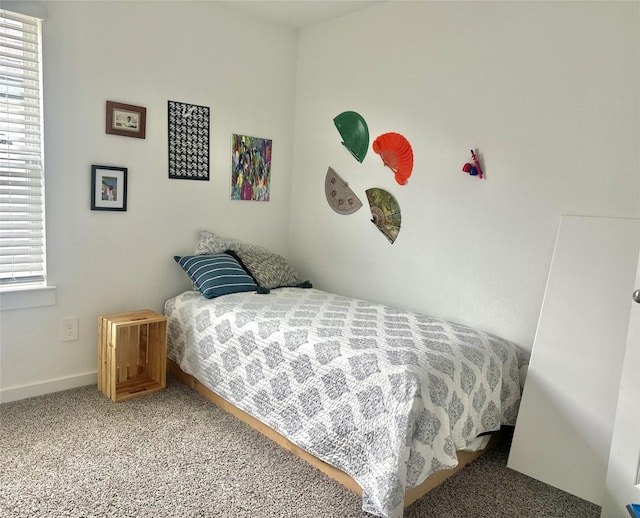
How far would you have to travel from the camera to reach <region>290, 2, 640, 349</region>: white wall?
7.18ft

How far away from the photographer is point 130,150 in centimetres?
290

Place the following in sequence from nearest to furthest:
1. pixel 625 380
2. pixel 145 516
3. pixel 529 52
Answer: pixel 145 516 → pixel 625 380 → pixel 529 52

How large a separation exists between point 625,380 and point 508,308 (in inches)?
25.7

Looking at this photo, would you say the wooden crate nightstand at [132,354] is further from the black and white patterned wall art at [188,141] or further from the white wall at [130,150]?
the black and white patterned wall art at [188,141]

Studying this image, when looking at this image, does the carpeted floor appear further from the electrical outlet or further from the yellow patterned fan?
the yellow patterned fan

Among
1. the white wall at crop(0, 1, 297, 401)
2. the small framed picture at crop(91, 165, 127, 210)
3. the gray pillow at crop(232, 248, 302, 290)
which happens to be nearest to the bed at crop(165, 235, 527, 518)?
Result: the gray pillow at crop(232, 248, 302, 290)

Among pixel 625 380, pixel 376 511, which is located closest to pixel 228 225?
pixel 376 511

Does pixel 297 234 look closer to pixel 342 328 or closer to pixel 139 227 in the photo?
pixel 139 227

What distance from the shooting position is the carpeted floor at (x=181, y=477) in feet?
6.10

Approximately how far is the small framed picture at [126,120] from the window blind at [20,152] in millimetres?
361

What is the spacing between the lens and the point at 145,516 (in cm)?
178

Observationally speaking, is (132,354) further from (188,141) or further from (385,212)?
(385,212)

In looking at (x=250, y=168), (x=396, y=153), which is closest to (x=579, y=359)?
(x=396, y=153)

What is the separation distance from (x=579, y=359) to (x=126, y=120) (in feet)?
8.90
